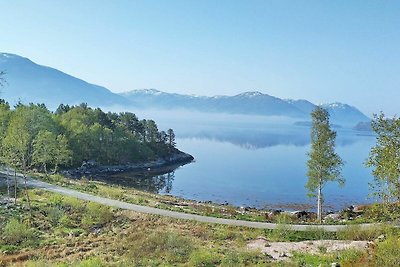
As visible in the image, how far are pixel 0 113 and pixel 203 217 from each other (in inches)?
1962

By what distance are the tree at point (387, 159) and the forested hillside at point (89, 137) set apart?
152ft

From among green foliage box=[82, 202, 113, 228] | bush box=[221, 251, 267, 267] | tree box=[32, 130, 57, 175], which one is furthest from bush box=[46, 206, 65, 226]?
bush box=[221, 251, 267, 267]

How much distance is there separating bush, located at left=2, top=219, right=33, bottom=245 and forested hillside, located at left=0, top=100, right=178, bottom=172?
84.2 ft

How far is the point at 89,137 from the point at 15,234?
238 feet

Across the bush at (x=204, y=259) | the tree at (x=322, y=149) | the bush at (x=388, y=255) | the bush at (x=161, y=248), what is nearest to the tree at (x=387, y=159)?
the bush at (x=388, y=255)

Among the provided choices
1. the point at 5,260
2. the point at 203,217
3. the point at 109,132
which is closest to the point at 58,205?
the point at 203,217

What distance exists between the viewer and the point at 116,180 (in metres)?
88.5

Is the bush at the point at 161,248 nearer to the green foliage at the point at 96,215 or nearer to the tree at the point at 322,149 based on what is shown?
the green foliage at the point at 96,215

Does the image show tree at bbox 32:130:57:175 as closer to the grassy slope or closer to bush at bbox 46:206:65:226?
the grassy slope

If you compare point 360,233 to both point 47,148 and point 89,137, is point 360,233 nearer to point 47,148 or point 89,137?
point 47,148

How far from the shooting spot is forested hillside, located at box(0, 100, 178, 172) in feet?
222

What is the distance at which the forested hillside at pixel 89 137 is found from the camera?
2665 inches

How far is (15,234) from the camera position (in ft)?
97.0

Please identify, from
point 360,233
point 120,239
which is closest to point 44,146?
point 120,239
